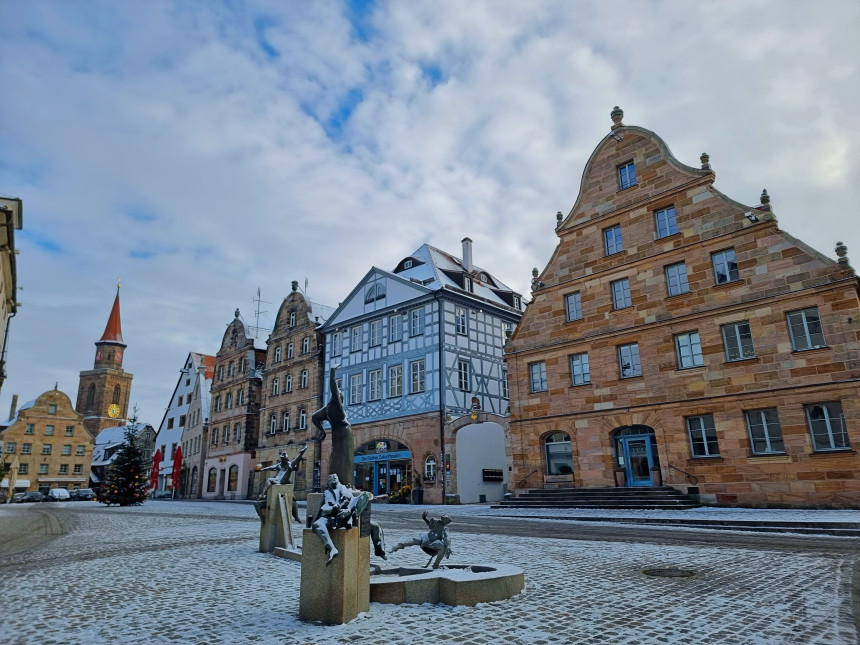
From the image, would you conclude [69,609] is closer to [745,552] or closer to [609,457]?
[745,552]

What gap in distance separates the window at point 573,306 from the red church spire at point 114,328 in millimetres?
93105

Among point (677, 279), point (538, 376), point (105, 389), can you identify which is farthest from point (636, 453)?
point (105, 389)

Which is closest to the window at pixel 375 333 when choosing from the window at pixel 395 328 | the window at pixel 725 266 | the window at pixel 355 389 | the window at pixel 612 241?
the window at pixel 395 328

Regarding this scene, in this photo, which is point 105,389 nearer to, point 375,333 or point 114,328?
point 114,328

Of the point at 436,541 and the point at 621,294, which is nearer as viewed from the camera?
the point at 436,541

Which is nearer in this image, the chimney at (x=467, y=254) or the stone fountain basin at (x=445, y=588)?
the stone fountain basin at (x=445, y=588)

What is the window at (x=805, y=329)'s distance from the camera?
1712 cm

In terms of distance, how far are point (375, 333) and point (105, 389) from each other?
77.0 m

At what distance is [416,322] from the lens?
30062mm

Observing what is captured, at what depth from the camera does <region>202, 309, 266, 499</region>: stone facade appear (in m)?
41.2

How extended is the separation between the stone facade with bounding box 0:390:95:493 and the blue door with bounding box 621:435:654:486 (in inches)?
2663

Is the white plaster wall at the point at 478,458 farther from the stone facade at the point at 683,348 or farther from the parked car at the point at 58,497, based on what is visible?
the parked car at the point at 58,497

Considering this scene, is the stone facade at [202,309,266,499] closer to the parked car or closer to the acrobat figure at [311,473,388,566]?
the parked car

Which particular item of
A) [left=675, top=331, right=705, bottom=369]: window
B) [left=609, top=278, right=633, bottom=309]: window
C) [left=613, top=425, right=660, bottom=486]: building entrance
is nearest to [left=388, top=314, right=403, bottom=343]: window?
[left=609, top=278, right=633, bottom=309]: window
